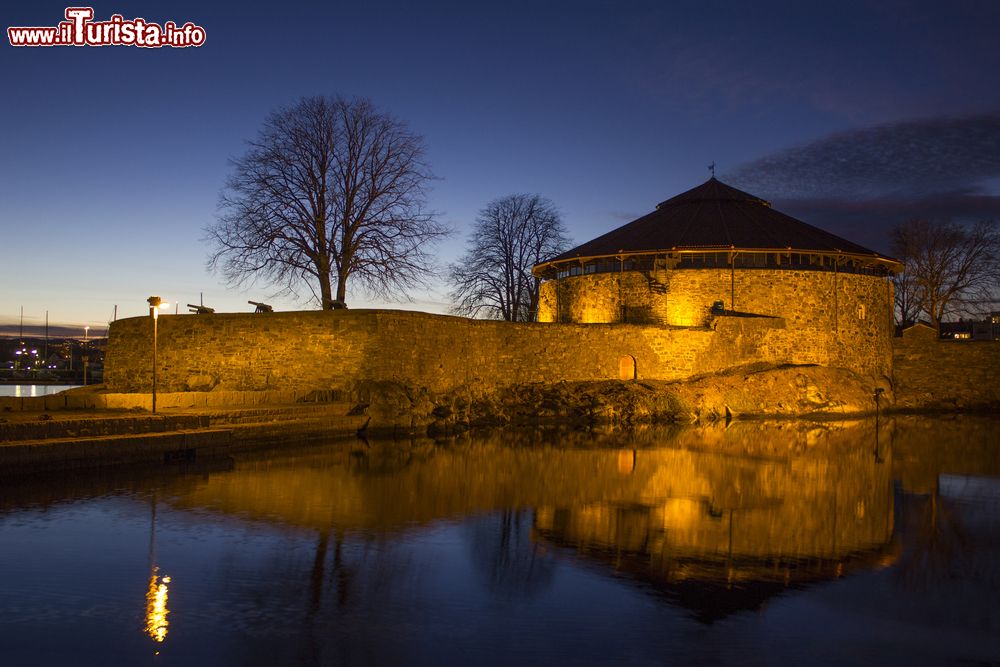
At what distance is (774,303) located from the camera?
3409cm

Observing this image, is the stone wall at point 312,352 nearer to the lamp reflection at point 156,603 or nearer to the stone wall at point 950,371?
the lamp reflection at point 156,603

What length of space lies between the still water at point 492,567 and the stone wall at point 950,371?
26361 mm

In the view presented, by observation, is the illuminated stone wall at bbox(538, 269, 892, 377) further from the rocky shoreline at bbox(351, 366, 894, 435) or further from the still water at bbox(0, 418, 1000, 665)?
the still water at bbox(0, 418, 1000, 665)

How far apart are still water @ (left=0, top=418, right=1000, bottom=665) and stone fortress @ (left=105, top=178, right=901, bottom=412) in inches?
335

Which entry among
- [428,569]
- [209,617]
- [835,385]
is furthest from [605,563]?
[835,385]

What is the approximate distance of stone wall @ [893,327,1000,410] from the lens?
38844 millimetres

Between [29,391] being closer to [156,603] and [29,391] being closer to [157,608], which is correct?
[156,603]

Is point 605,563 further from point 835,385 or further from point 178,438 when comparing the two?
point 835,385

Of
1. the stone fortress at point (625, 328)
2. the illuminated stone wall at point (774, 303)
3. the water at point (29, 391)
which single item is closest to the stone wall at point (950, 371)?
the stone fortress at point (625, 328)

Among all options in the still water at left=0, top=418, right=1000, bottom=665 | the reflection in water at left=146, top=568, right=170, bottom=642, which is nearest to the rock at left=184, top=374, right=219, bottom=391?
the still water at left=0, top=418, right=1000, bottom=665

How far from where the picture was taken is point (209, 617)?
617 centimetres

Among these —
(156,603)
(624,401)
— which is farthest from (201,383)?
(156,603)

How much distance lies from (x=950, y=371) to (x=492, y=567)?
37.9 metres

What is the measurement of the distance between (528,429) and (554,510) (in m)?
13.6
